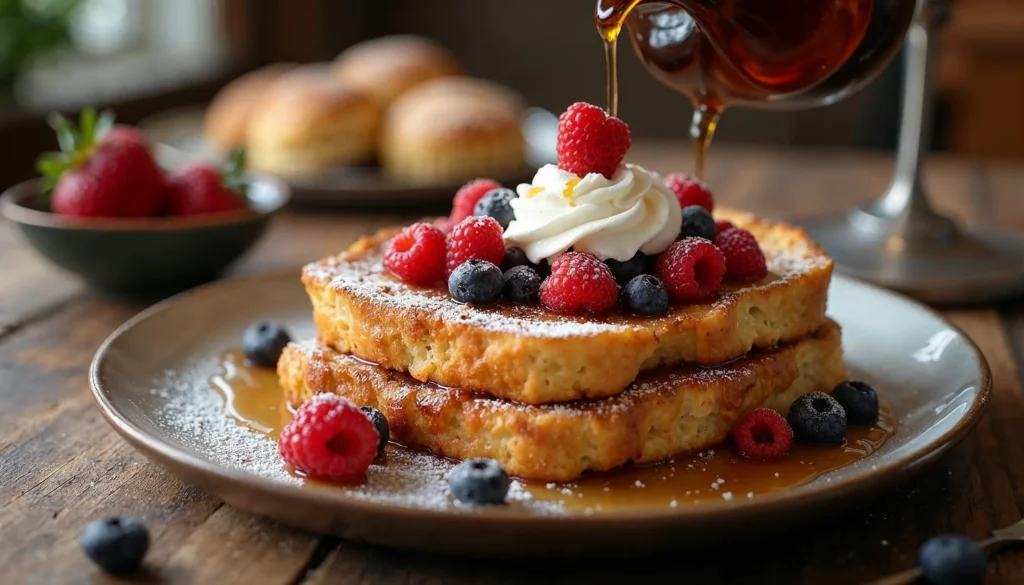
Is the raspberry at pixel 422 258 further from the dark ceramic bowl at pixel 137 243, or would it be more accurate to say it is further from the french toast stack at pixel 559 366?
the dark ceramic bowl at pixel 137 243

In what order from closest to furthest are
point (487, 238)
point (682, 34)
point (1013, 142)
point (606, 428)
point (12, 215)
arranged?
point (606, 428) < point (487, 238) < point (682, 34) < point (12, 215) < point (1013, 142)

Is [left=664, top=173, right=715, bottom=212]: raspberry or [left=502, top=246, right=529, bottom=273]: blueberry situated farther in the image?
[left=664, top=173, right=715, bottom=212]: raspberry

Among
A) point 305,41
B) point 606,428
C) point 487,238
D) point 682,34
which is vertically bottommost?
point 305,41

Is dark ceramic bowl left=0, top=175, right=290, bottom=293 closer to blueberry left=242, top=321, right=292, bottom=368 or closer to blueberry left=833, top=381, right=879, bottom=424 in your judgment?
blueberry left=242, top=321, right=292, bottom=368

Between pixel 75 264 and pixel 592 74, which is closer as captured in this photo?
pixel 75 264

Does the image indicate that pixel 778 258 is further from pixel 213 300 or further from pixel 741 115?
pixel 741 115

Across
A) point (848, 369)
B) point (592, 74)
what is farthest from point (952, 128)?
point (848, 369)

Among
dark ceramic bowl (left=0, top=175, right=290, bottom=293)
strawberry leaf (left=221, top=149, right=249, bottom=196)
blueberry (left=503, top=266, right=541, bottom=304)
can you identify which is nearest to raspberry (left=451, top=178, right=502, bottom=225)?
blueberry (left=503, top=266, right=541, bottom=304)

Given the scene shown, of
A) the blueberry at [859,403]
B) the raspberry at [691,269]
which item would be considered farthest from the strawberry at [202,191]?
the blueberry at [859,403]

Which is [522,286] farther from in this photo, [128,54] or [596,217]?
[128,54]
